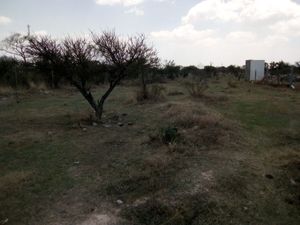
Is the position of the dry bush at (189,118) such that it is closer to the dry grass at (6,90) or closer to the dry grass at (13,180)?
the dry grass at (13,180)

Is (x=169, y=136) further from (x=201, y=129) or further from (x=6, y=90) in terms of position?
(x=6, y=90)

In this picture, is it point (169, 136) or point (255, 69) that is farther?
point (255, 69)

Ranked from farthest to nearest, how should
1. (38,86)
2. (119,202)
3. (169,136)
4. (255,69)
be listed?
(255,69), (38,86), (169,136), (119,202)

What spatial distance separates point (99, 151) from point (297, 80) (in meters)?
21.2

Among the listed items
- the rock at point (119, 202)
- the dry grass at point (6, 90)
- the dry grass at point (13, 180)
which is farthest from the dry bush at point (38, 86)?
the rock at point (119, 202)

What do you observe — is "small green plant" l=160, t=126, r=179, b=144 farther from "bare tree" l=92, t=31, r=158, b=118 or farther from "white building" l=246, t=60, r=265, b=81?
"white building" l=246, t=60, r=265, b=81

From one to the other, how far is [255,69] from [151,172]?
74.4 feet

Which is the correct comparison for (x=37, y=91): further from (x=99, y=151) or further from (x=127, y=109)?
(x=99, y=151)

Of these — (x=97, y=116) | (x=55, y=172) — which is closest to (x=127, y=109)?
(x=97, y=116)

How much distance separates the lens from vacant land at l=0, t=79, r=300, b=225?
368 cm

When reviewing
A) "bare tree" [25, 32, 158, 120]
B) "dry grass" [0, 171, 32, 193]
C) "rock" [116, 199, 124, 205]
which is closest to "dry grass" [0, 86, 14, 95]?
"bare tree" [25, 32, 158, 120]

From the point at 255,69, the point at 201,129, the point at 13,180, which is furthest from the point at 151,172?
the point at 255,69

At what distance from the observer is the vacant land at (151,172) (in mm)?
3680

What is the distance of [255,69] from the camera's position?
25.4 metres
